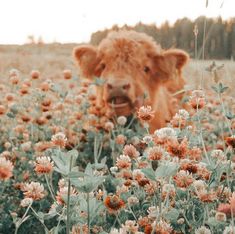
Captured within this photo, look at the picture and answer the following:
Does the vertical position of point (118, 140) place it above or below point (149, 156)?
below

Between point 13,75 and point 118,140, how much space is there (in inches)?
76.5

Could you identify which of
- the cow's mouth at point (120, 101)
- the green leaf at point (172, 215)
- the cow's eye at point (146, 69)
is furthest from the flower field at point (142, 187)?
the cow's eye at point (146, 69)

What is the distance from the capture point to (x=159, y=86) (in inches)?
227

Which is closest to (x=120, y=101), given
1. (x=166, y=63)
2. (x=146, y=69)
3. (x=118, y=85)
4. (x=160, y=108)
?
(x=118, y=85)

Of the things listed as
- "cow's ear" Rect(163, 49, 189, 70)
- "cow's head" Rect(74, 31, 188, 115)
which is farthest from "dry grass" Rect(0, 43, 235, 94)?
"cow's head" Rect(74, 31, 188, 115)

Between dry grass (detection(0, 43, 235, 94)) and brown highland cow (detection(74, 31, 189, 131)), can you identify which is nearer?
brown highland cow (detection(74, 31, 189, 131))

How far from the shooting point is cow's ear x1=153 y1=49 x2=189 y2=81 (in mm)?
5675

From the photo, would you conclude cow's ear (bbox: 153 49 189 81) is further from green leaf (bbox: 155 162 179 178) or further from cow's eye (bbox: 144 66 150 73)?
green leaf (bbox: 155 162 179 178)

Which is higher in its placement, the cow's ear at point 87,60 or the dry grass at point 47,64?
the cow's ear at point 87,60

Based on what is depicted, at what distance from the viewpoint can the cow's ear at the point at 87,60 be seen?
A: 5715 millimetres

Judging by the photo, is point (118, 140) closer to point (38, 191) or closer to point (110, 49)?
point (38, 191)

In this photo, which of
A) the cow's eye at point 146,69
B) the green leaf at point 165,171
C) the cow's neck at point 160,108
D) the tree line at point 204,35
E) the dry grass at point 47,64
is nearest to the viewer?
the green leaf at point 165,171

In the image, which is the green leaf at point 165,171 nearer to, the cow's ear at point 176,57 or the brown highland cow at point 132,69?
the brown highland cow at point 132,69

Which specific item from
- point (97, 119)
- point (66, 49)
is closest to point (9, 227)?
point (97, 119)
